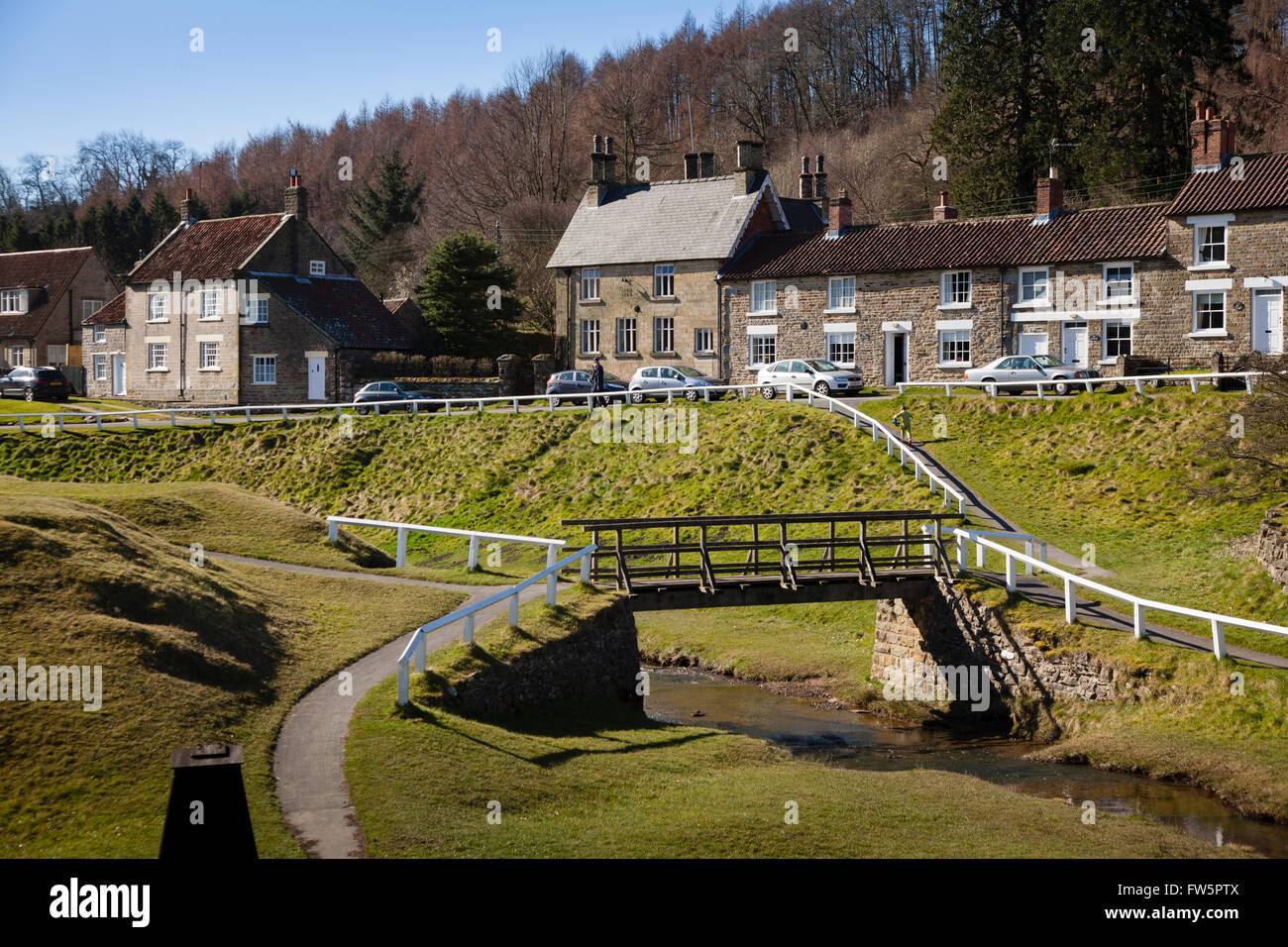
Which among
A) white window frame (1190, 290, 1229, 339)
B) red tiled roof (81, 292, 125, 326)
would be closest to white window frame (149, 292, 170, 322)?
red tiled roof (81, 292, 125, 326)

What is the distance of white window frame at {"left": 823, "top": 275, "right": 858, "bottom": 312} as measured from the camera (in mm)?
53000

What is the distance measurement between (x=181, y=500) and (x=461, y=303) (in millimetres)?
30285

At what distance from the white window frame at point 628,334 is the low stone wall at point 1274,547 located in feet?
122

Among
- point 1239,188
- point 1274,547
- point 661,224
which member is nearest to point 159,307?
point 661,224

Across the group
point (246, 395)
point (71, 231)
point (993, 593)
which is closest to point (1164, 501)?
point (993, 593)

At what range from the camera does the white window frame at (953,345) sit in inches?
1978

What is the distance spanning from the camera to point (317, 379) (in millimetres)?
58562

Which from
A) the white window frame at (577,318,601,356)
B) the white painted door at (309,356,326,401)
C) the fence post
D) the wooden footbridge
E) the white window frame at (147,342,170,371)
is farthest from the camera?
the white window frame at (147,342,170,371)

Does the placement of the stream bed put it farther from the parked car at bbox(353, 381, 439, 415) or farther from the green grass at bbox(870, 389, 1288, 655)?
the parked car at bbox(353, 381, 439, 415)

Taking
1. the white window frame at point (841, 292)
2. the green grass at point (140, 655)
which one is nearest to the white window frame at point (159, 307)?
the white window frame at point (841, 292)

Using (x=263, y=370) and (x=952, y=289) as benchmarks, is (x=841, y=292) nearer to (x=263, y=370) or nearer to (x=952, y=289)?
(x=952, y=289)

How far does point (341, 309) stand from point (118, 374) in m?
15.4

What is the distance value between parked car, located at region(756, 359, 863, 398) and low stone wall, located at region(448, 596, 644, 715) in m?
22.8

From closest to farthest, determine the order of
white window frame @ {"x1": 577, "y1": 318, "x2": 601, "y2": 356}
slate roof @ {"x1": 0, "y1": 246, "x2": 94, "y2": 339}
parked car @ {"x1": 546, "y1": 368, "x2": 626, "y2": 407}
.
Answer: parked car @ {"x1": 546, "y1": 368, "x2": 626, "y2": 407} → white window frame @ {"x1": 577, "y1": 318, "x2": 601, "y2": 356} → slate roof @ {"x1": 0, "y1": 246, "x2": 94, "y2": 339}
